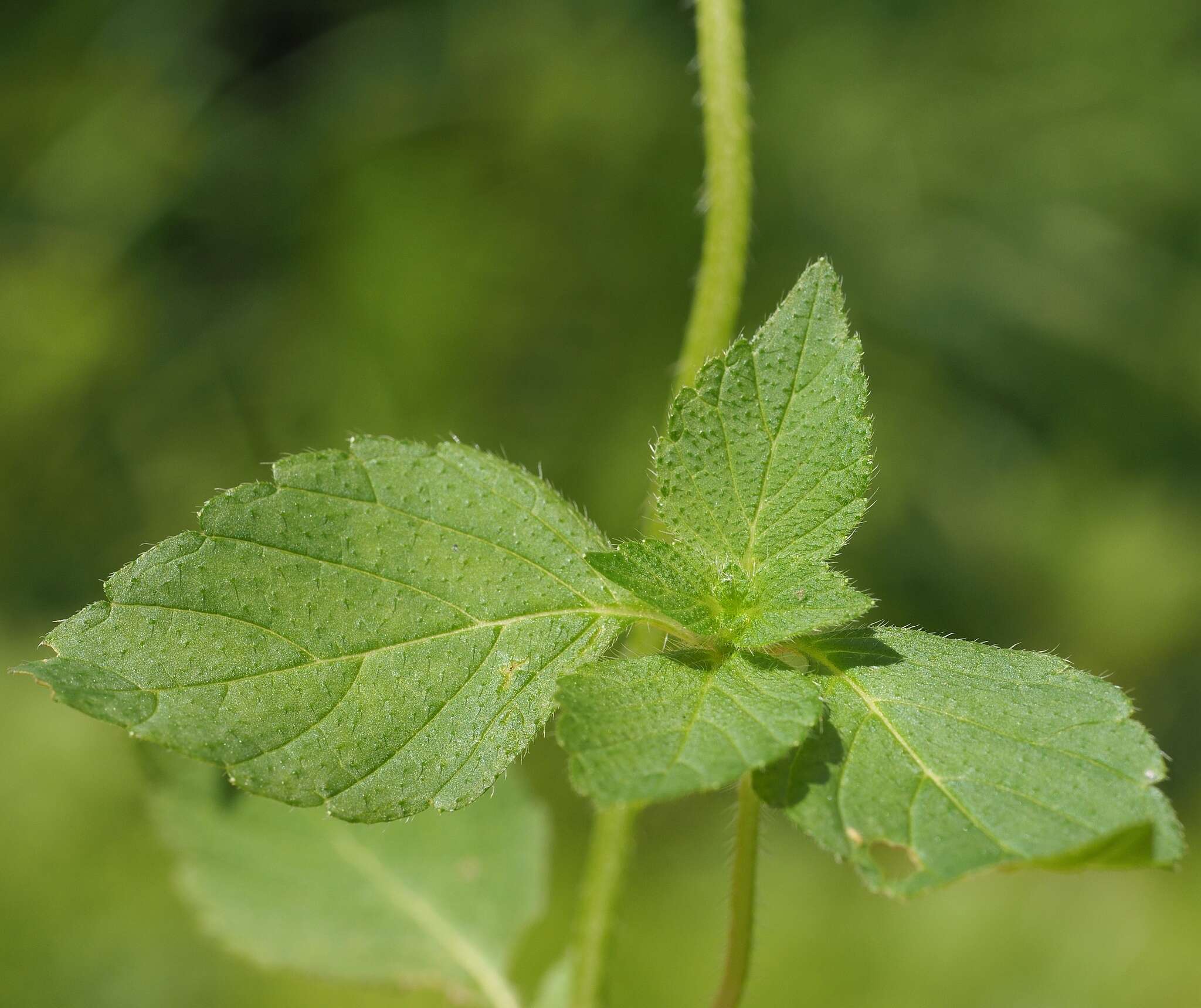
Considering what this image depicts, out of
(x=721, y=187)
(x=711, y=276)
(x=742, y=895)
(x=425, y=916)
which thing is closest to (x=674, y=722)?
(x=742, y=895)

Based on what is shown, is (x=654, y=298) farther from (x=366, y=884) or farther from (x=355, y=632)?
(x=355, y=632)

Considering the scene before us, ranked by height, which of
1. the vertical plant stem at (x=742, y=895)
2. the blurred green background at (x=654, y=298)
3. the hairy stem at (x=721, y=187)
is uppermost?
the blurred green background at (x=654, y=298)

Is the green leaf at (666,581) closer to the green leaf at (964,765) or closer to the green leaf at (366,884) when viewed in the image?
the green leaf at (964,765)

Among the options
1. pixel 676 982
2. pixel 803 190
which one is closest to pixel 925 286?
pixel 803 190

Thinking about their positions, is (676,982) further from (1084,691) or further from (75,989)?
(1084,691)

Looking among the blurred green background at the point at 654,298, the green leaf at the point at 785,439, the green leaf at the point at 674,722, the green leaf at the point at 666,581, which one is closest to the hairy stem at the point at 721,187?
the green leaf at the point at 785,439

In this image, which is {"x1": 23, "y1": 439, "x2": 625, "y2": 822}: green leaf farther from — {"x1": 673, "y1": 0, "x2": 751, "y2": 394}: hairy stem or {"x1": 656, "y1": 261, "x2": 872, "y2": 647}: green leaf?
{"x1": 673, "y1": 0, "x2": 751, "y2": 394}: hairy stem
